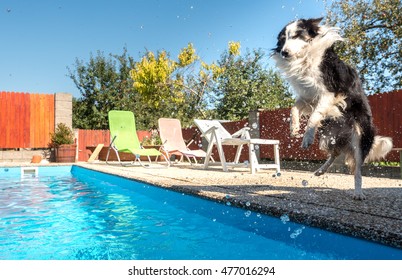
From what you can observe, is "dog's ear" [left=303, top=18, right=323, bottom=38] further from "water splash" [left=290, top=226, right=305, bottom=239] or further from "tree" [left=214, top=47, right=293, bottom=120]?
"tree" [left=214, top=47, right=293, bottom=120]

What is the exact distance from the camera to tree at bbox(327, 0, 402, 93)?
1019 cm

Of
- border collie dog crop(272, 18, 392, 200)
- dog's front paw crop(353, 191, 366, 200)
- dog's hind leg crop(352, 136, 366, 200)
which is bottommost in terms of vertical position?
dog's front paw crop(353, 191, 366, 200)

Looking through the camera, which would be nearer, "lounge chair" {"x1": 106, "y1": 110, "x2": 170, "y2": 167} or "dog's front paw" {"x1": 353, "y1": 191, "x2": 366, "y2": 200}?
"dog's front paw" {"x1": 353, "y1": 191, "x2": 366, "y2": 200}

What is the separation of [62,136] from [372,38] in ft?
33.9

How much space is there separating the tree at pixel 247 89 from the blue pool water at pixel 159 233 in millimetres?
9511

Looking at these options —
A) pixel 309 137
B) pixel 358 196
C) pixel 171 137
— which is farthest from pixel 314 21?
pixel 171 137

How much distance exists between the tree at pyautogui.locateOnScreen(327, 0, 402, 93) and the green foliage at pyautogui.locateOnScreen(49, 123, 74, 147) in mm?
9165

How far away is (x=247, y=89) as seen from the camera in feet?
45.5

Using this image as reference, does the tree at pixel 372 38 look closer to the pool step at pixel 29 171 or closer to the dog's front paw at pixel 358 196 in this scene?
the dog's front paw at pixel 358 196

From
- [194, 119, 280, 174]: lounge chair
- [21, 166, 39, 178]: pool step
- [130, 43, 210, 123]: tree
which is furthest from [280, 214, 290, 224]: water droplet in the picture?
[130, 43, 210, 123]: tree

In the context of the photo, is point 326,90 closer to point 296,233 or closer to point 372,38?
point 296,233

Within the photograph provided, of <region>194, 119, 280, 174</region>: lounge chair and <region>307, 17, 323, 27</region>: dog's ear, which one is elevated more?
<region>307, 17, 323, 27</region>: dog's ear

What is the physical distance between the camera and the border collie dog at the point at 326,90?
2854 millimetres
